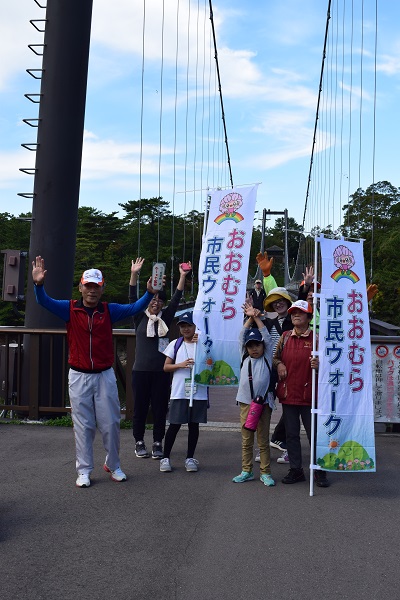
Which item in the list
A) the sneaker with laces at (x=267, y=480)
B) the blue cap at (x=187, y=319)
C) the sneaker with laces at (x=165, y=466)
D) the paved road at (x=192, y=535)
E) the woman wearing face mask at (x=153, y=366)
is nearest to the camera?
the paved road at (x=192, y=535)

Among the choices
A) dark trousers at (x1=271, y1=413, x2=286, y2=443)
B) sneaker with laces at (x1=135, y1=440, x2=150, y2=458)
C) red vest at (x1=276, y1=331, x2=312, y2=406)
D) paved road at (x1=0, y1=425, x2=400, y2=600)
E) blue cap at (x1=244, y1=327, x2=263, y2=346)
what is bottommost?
paved road at (x1=0, y1=425, x2=400, y2=600)

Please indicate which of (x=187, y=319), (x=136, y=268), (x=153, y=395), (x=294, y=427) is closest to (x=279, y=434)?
(x=294, y=427)

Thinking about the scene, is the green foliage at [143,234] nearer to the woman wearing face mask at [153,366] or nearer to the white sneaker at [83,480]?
the woman wearing face mask at [153,366]

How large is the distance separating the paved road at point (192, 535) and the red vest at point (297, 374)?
25.0 inches

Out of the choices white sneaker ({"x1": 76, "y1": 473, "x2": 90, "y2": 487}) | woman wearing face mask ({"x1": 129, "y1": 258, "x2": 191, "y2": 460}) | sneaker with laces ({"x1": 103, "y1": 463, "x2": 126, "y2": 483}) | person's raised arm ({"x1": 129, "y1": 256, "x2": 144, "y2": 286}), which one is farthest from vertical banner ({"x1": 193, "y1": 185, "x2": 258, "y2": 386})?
white sneaker ({"x1": 76, "y1": 473, "x2": 90, "y2": 487})

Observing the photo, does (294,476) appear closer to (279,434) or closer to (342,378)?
(342,378)

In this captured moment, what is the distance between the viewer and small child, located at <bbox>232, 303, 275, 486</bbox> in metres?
5.25

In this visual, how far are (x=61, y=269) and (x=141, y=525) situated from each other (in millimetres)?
4596

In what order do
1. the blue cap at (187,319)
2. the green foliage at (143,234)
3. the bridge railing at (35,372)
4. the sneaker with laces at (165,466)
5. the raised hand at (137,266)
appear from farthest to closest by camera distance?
the green foliage at (143,234), the bridge railing at (35,372), the blue cap at (187,319), the sneaker with laces at (165,466), the raised hand at (137,266)

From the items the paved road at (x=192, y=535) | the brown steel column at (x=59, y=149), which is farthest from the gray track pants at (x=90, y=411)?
the brown steel column at (x=59, y=149)

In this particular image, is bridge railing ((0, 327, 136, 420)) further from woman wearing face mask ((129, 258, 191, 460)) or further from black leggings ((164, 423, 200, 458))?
black leggings ((164, 423, 200, 458))

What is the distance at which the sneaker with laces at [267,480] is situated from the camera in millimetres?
5141

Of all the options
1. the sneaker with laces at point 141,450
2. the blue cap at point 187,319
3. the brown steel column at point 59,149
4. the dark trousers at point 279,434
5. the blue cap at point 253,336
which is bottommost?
the sneaker with laces at point 141,450

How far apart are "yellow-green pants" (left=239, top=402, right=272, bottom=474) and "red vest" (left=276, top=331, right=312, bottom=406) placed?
A: 0.18 m
